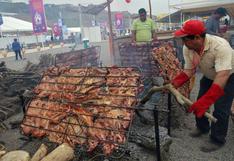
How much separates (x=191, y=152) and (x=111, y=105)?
163 centimetres

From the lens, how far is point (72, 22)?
104562 millimetres

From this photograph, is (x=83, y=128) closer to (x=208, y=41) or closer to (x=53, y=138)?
(x=53, y=138)

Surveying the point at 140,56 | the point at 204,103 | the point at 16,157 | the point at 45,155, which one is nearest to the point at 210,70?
the point at 204,103

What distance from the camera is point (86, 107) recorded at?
4.53 m

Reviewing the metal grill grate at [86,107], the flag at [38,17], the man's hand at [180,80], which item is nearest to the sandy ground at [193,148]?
the man's hand at [180,80]

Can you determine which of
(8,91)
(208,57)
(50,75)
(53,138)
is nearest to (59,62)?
(8,91)

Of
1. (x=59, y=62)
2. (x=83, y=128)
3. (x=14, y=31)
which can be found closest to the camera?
(x=83, y=128)

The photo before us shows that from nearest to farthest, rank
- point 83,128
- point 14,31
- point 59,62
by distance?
point 83,128
point 59,62
point 14,31

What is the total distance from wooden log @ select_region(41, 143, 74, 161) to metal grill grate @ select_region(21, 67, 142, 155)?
0.72 feet

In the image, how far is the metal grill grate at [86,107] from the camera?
163 inches

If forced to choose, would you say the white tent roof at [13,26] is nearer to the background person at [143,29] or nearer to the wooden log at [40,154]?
the background person at [143,29]

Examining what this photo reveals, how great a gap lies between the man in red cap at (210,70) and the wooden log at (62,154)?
5.61ft

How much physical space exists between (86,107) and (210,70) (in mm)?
2043

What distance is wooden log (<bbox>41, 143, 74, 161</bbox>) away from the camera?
12.5ft
